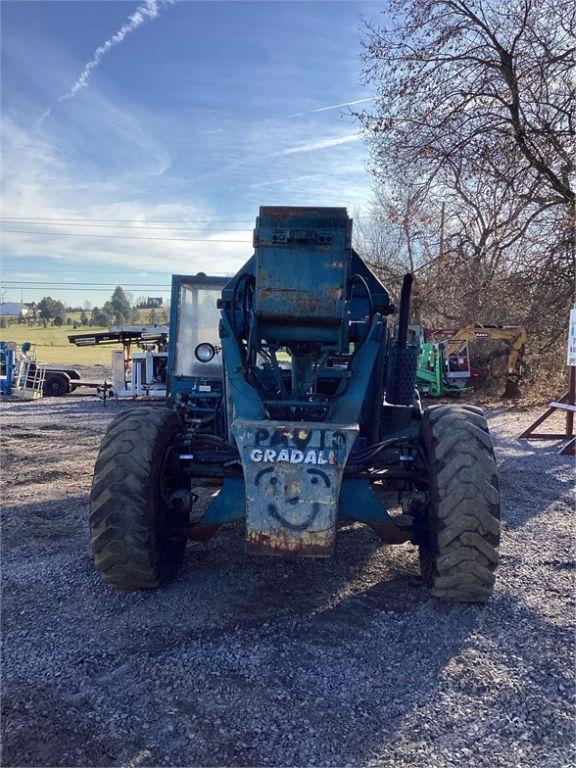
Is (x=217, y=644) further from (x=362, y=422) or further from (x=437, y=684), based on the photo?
(x=362, y=422)

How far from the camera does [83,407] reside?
16.0m

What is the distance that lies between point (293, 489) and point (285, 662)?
0.93 m

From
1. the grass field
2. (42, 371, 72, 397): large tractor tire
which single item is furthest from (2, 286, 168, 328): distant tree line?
(42, 371, 72, 397): large tractor tire

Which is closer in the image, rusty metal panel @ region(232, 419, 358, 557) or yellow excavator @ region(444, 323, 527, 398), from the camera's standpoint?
rusty metal panel @ region(232, 419, 358, 557)

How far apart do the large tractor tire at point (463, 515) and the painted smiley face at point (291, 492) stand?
2.54 feet

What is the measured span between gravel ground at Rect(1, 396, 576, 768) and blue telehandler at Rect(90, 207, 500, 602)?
0.33m

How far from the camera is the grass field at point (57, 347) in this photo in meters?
39.1

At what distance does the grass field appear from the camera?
128 feet

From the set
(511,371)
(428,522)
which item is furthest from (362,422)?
(511,371)

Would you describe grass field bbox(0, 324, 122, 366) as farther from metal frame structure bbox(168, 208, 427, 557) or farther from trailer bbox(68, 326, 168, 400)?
metal frame structure bbox(168, 208, 427, 557)

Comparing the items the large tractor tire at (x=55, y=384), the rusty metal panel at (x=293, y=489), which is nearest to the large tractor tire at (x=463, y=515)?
the rusty metal panel at (x=293, y=489)

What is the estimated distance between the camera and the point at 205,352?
857cm

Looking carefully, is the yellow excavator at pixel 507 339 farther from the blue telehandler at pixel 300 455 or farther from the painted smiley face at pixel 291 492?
the painted smiley face at pixel 291 492

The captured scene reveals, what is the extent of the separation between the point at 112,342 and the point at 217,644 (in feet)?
43.2
